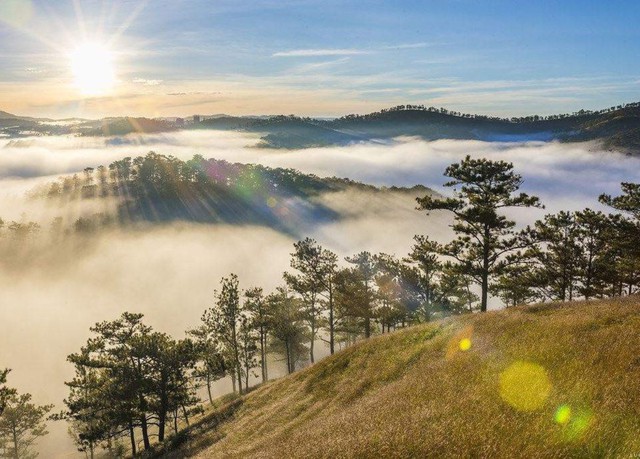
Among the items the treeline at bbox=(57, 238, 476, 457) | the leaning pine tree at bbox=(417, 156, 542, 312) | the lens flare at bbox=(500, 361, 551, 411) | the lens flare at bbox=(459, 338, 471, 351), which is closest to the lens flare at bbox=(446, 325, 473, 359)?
the lens flare at bbox=(459, 338, 471, 351)

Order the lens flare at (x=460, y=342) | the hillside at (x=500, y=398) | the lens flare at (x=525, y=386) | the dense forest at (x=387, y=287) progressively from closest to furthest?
the hillside at (x=500, y=398) → the lens flare at (x=525, y=386) → the lens flare at (x=460, y=342) → the dense forest at (x=387, y=287)

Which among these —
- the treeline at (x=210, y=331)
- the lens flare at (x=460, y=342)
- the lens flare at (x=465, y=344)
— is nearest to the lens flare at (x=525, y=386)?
the lens flare at (x=465, y=344)

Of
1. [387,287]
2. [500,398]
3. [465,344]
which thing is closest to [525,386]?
[500,398]

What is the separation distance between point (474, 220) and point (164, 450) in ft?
93.3

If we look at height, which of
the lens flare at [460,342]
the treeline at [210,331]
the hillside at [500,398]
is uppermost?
the hillside at [500,398]

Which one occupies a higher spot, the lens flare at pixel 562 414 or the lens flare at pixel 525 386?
the lens flare at pixel 562 414

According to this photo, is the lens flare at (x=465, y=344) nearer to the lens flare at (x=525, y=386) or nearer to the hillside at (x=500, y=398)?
the hillside at (x=500, y=398)

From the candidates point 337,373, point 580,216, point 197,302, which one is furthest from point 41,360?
point 580,216

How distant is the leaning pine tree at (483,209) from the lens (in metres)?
30.9

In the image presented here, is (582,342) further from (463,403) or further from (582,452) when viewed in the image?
(582,452)

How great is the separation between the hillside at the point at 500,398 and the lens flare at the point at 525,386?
0.03m

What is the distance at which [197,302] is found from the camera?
162m

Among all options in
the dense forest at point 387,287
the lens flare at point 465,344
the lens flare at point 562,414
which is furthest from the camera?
the dense forest at point 387,287

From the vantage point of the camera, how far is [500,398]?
10.5 meters
